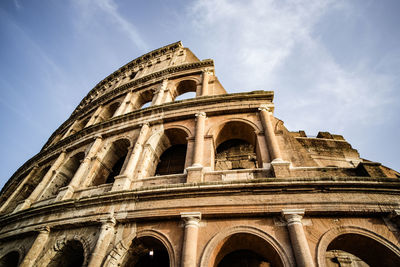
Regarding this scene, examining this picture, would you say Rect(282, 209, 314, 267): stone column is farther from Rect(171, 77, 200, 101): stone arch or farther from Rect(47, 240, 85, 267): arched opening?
Rect(171, 77, 200, 101): stone arch

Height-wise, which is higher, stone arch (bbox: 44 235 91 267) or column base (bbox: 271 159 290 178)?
column base (bbox: 271 159 290 178)

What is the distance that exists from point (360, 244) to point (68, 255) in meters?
8.10

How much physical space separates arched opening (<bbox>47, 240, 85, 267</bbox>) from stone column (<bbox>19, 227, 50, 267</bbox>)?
0.57 meters

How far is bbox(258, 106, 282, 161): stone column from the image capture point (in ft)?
20.4

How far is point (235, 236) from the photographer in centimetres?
493

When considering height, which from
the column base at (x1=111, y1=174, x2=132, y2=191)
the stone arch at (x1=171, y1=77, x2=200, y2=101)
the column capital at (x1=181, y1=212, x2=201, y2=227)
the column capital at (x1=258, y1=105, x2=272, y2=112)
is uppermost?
the stone arch at (x1=171, y1=77, x2=200, y2=101)

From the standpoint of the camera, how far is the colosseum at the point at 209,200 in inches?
185

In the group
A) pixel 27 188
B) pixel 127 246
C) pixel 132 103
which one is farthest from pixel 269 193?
pixel 27 188

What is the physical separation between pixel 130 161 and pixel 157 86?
6305 mm

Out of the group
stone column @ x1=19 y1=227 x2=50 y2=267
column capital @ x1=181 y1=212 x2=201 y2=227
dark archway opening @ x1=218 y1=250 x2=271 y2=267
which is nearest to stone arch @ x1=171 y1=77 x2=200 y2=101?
column capital @ x1=181 y1=212 x2=201 y2=227

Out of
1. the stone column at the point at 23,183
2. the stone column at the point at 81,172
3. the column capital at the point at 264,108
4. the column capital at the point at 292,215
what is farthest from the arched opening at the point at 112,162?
the column capital at the point at 292,215

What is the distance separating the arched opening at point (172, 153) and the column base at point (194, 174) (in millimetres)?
1856

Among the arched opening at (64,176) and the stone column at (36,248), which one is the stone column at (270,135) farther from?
the arched opening at (64,176)

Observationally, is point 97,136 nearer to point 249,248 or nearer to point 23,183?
Answer: point 23,183
